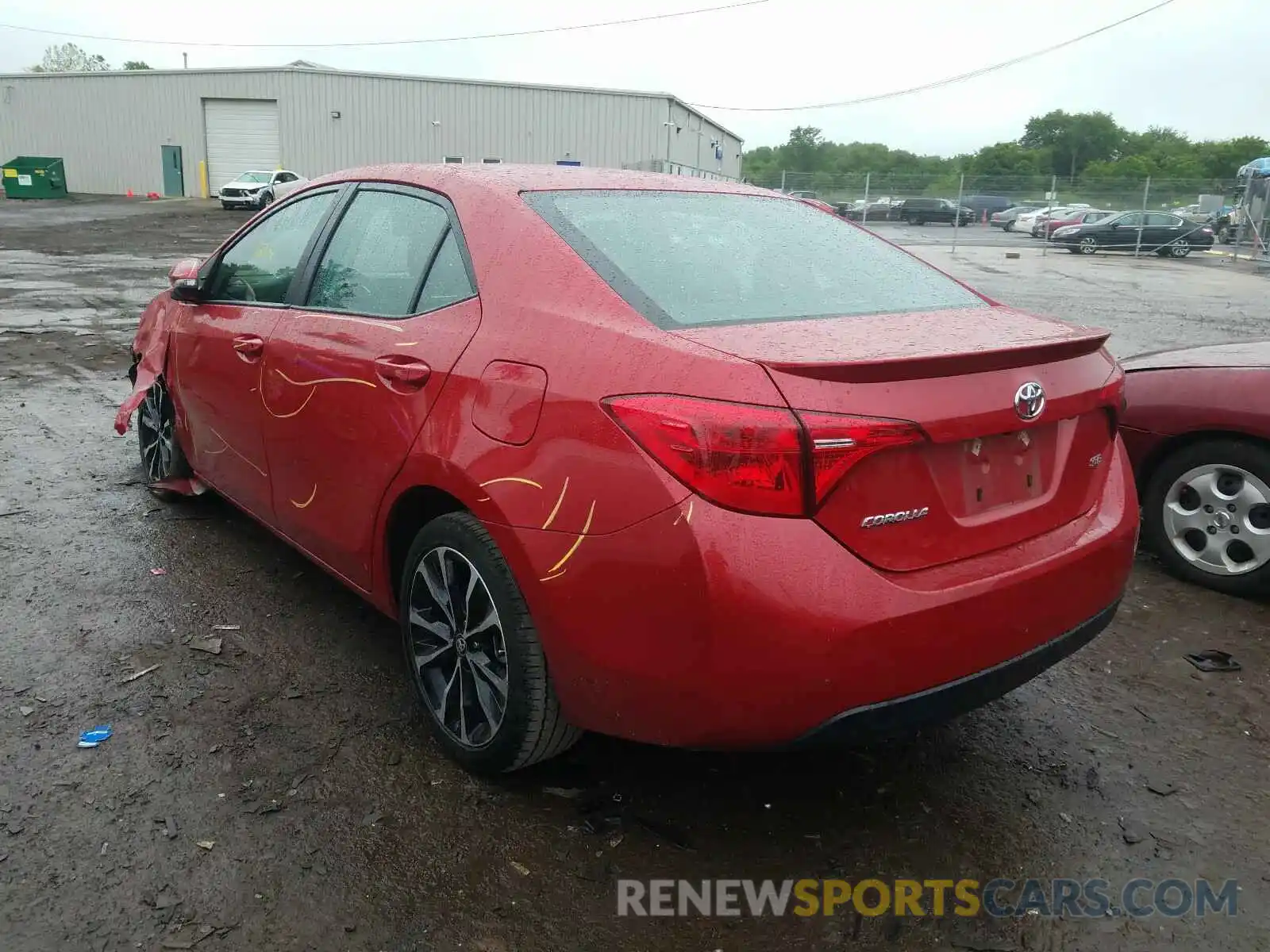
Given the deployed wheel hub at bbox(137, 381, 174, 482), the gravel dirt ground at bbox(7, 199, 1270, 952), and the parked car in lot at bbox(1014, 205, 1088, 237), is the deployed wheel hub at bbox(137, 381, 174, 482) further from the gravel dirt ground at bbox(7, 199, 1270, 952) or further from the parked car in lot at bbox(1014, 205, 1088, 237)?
the parked car in lot at bbox(1014, 205, 1088, 237)

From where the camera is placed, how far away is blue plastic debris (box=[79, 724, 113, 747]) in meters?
2.86

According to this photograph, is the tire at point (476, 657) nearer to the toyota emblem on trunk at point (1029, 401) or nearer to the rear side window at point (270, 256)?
the toyota emblem on trunk at point (1029, 401)

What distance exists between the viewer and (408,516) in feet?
9.52

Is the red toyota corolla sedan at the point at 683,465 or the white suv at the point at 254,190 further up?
the white suv at the point at 254,190

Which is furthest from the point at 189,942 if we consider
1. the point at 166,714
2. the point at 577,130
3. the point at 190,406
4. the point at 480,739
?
the point at 577,130

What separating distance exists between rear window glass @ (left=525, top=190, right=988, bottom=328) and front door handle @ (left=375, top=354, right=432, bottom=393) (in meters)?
0.53

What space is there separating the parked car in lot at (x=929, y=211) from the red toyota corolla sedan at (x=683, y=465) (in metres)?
43.0

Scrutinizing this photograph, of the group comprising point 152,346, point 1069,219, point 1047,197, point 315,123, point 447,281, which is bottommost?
point 152,346

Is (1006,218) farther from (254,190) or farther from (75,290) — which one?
(75,290)

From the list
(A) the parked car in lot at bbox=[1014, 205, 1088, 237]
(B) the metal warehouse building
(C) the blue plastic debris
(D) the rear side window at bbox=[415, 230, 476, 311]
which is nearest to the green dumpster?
(B) the metal warehouse building

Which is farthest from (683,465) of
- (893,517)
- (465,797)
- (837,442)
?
(465,797)

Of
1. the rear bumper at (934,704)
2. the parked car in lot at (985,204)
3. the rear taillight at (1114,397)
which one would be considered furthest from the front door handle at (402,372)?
the parked car in lot at (985,204)

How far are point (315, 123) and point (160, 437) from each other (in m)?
42.1

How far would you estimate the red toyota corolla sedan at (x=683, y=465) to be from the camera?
6.79 feet
